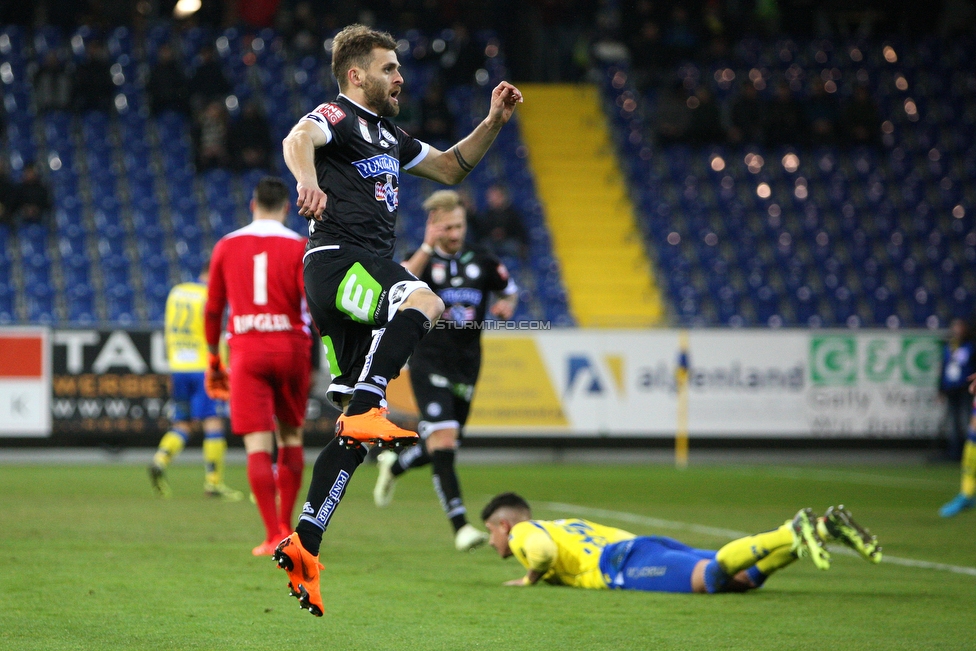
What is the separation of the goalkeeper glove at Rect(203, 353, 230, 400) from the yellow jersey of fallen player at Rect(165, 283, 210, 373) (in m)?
4.40

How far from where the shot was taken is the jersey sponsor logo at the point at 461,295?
846 centimetres

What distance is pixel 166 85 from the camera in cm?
2006

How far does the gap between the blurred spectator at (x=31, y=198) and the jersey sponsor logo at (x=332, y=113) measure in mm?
14888

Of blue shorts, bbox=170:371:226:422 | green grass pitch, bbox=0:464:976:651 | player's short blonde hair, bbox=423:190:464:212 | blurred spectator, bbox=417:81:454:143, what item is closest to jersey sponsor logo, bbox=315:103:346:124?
green grass pitch, bbox=0:464:976:651

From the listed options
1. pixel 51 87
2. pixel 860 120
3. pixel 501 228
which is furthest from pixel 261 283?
pixel 860 120

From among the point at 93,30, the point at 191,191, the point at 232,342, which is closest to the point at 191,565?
the point at 232,342

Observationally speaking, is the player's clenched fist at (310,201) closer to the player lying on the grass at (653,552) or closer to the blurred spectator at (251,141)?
the player lying on the grass at (653,552)

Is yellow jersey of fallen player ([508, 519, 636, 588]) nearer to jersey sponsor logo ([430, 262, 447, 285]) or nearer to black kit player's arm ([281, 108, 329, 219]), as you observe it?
black kit player's arm ([281, 108, 329, 219])

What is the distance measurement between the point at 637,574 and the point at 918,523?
190 inches

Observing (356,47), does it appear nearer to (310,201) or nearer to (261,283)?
(310,201)

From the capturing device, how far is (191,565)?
6547mm

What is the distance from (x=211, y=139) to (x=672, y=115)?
27.2ft

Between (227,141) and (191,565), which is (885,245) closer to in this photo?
(227,141)

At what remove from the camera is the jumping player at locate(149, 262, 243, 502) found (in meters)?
11.5
